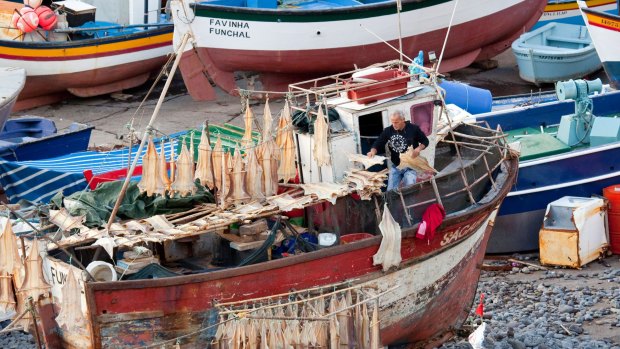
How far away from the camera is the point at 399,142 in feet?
43.6

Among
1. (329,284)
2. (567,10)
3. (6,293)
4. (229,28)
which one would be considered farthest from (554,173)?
(567,10)

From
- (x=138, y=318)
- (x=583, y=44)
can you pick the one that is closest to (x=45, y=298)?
(x=138, y=318)

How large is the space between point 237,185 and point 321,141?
1114 mm

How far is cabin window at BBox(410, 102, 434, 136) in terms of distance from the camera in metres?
13.7

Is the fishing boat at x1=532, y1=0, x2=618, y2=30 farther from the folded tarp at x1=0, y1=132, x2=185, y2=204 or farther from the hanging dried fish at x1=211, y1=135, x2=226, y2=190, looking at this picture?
the hanging dried fish at x1=211, y1=135, x2=226, y2=190

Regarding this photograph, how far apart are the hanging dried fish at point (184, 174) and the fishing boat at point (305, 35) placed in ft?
28.3

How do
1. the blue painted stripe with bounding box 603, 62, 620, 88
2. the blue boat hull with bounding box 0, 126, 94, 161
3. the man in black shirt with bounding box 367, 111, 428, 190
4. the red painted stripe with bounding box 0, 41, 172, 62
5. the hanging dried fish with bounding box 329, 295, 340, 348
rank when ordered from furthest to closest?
the red painted stripe with bounding box 0, 41, 172, 62 → the blue painted stripe with bounding box 603, 62, 620, 88 → the blue boat hull with bounding box 0, 126, 94, 161 → the man in black shirt with bounding box 367, 111, 428, 190 → the hanging dried fish with bounding box 329, 295, 340, 348

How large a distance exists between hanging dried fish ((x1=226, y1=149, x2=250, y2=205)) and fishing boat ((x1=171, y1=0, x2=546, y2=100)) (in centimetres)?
881

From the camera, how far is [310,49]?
22031 millimetres

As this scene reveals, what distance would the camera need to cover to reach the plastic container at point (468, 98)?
17984mm

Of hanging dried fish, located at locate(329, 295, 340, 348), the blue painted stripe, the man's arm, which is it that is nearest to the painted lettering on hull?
the blue painted stripe

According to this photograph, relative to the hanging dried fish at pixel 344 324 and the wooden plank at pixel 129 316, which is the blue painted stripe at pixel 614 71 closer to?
the hanging dried fish at pixel 344 324

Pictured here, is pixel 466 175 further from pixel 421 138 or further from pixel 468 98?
pixel 468 98

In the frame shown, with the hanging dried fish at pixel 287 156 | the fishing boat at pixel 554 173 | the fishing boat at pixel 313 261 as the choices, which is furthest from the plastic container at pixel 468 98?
the hanging dried fish at pixel 287 156
